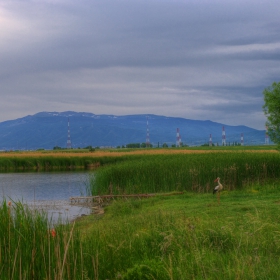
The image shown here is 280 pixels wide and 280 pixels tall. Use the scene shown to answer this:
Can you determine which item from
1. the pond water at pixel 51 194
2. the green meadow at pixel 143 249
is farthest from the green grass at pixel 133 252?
the pond water at pixel 51 194

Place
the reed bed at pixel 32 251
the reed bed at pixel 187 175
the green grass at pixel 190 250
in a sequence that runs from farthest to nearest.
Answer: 1. the reed bed at pixel 187 175
2. the green grass at pixel 190 250
3. the reed bed at pixel 32 251

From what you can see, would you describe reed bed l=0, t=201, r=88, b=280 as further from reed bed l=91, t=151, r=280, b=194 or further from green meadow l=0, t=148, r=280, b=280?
reed bed l=91, t=151, r=280, b=194

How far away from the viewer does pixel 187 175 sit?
2372 centimetres

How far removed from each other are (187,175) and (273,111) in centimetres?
593

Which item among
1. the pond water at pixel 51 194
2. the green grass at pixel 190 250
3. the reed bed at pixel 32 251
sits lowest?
the pond water at pixel 51 194

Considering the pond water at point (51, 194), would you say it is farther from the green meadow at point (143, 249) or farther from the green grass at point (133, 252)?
the green grass at point (133, 252)

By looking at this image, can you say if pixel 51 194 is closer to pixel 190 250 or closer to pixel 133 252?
pixel 133 252

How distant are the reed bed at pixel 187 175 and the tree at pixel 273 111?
1.33 m

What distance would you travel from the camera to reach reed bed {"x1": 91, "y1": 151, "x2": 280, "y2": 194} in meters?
23.7

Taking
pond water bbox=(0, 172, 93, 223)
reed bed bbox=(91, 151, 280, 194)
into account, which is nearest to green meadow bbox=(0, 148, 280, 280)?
pond water bbox=(0, 172, 93, 223)

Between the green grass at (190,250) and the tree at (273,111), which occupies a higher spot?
the tree at (273,111)

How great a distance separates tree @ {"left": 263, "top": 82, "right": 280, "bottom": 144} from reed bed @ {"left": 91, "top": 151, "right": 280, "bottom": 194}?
4.35 ft

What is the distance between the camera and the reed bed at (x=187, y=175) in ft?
77.7

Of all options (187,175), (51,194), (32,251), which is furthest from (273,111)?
(32,251)
